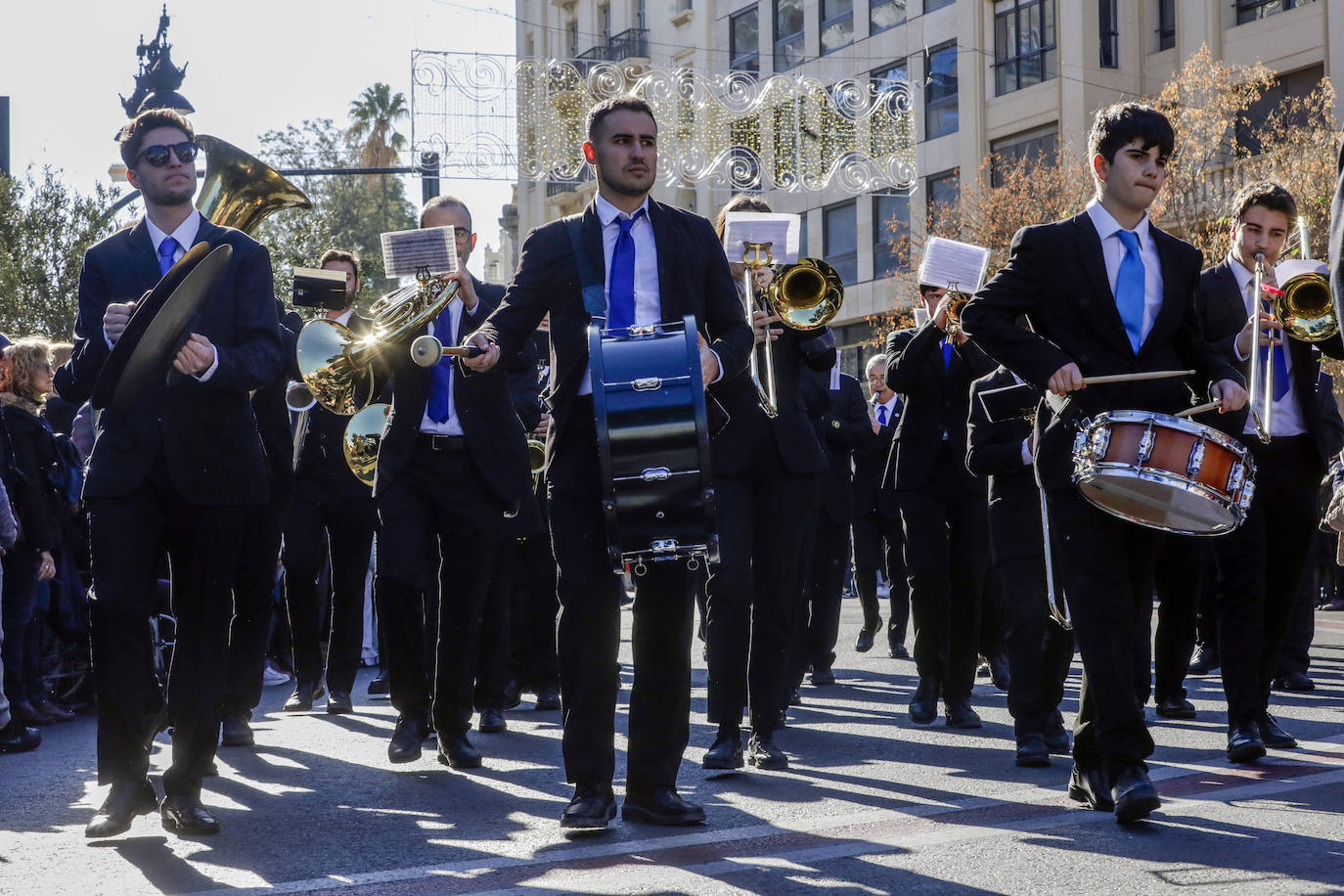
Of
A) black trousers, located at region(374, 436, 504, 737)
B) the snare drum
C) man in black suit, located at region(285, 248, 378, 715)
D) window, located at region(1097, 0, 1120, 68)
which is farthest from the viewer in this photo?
window, located at region(1097, 0, 1120, 68)

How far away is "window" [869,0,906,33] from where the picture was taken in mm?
39562

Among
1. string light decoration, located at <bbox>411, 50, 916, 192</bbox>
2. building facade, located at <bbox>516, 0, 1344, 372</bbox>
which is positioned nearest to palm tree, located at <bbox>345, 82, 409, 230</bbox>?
building facade, located at <bbox>516, 0, 1344, 372</bbox>

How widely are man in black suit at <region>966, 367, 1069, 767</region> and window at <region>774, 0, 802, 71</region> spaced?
122 ft

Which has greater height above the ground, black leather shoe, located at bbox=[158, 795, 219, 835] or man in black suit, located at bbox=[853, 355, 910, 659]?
man in black suit, located at bbox=[853, 355, 910, 659]

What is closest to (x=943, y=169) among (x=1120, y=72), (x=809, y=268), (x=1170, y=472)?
(x=1120, y=72)

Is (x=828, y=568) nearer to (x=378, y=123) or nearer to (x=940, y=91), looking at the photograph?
(x=940, y=91)

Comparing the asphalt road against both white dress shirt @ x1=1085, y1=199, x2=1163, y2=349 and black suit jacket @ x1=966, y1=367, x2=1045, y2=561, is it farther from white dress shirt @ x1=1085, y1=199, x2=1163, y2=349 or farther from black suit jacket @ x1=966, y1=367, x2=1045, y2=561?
white dress shirt @ x1=1085, y1=199, x2=1163, y2=349

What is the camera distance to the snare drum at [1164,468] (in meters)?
5.16

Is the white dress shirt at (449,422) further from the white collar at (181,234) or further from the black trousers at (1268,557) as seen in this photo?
the black trousers at (1268,557)

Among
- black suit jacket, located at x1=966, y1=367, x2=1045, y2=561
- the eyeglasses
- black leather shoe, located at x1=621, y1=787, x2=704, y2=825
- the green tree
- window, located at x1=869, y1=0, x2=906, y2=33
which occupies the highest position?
window, located at x1=869, y1=0, x2=906, y2=33

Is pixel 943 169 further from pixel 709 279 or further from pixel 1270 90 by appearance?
pixel 709 279

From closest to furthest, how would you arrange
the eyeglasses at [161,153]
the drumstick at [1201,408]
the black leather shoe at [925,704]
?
the drumstick at [1201,408] → the eyeglasses at [161,153] → the black leather shoe at [925,704]

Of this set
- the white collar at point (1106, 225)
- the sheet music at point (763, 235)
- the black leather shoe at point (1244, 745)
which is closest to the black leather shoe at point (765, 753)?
the black leather shoe at point (1244, 745)

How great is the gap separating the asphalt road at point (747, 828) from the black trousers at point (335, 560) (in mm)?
1107
